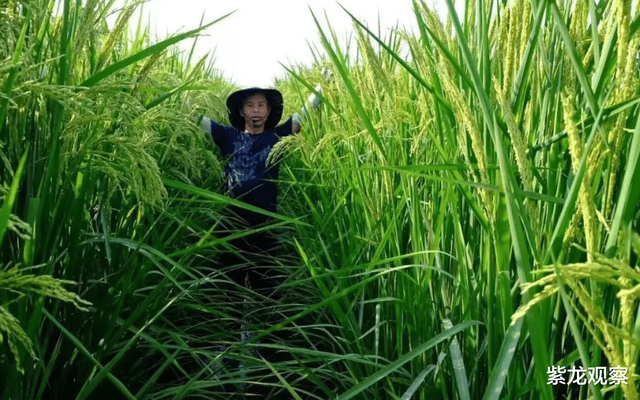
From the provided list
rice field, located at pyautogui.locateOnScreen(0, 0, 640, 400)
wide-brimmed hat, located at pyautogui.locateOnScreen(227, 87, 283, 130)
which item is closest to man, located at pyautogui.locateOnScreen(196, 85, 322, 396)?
wide-brimmed hat, located at pyautogui.locateOnScreen(227, 87, 283, 130)

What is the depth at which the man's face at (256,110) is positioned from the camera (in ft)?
10.6

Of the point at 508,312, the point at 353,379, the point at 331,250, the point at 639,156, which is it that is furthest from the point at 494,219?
the point at 331,250

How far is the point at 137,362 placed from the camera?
1504mm

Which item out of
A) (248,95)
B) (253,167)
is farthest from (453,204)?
(248,95)

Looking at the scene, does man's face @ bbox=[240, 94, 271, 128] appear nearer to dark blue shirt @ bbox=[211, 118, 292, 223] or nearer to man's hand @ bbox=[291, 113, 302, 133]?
dark blue shirt @ bbox=[211, 118, 292, 223]

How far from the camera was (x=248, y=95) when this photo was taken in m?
3.34

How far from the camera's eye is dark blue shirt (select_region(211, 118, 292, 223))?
2.99 meters

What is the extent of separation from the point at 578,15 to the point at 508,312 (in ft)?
1.47

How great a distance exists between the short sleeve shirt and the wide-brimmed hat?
0.75 ft

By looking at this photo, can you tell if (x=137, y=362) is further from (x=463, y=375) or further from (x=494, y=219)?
(x=494, y=219)

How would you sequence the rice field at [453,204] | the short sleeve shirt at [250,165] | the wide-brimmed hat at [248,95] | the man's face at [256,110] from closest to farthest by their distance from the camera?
the rice field at [453,204]
the short sleeve shirt at [250,165]
the man's face at [256,110]
the wide-brimmed hat at [248,95]

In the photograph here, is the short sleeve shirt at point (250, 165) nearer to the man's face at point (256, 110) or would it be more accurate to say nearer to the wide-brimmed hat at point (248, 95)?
the man's face at point (256, 110)

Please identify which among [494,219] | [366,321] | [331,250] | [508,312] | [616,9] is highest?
[616,9]

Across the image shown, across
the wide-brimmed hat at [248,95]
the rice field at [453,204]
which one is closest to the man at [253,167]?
the wide-brimmed hat at [248,95]
